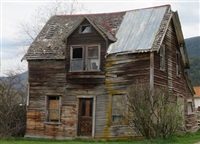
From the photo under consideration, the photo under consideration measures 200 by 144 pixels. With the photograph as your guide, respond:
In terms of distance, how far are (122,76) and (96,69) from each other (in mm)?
1908

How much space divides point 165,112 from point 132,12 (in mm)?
10099

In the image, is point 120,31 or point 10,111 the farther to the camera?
point 120,31

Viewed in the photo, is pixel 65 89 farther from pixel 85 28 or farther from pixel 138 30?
pixel 138 30

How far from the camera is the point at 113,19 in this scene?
2686 cm

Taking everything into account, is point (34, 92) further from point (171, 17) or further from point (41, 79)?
point (171, 17)

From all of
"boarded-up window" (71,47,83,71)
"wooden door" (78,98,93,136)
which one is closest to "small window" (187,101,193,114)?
"wooden door" (78,98,93,136)

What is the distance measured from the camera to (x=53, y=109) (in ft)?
82.3

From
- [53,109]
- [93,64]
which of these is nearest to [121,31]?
[93,64]

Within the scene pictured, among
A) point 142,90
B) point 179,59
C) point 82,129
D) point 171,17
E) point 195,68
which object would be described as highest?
point 195,68

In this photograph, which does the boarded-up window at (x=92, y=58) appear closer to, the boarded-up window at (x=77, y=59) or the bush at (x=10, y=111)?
the boarded-up window at (x=77, y=59)

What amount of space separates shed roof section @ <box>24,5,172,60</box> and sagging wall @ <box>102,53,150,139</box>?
53 centimetres

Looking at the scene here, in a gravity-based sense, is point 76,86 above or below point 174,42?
below

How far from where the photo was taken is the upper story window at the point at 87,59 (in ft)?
79.5

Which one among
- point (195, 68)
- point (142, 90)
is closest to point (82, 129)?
point (142, 90)
